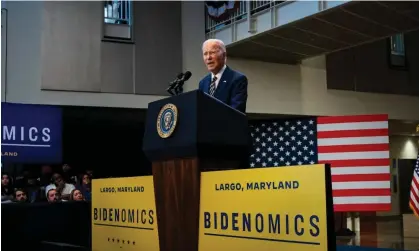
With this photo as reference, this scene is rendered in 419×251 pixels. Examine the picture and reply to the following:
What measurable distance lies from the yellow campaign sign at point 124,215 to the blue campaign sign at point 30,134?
15.2ft

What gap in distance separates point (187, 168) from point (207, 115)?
0.79 feet

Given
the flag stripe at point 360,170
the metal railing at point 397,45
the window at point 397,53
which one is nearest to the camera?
the flag stripe at point 360,170

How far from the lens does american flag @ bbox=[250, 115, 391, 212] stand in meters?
6.93

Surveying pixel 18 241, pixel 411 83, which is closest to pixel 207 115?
pixel 18 241

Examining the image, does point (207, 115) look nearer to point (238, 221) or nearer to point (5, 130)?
point (238, 221)

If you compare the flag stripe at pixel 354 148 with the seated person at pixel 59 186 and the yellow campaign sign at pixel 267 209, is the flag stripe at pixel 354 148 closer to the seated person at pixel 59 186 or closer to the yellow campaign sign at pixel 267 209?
the seated person at pixel 59 186

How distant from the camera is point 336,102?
12773mm

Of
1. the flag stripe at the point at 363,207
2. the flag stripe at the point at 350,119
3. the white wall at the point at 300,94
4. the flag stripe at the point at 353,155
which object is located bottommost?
the flag stripe at the point at 363,207

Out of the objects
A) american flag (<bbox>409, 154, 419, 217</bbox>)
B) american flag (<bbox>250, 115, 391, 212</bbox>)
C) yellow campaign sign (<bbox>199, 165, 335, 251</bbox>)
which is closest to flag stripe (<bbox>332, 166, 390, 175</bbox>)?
american flag (<bbox>250, 115, 391, 212</bbox>)

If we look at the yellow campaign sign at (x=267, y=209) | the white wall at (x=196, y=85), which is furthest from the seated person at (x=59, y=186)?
the yellow campaign sign at (x=267, y=209)

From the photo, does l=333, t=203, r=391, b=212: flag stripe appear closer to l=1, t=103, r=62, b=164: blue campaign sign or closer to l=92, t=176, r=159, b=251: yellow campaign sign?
l=1, t=103, r=62, b=164: blue campaign sign

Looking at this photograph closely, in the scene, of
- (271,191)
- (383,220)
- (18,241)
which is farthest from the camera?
(383,220)

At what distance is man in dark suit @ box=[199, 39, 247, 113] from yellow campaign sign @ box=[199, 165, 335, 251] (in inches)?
22.9

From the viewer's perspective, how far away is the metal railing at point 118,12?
10.9 metres
